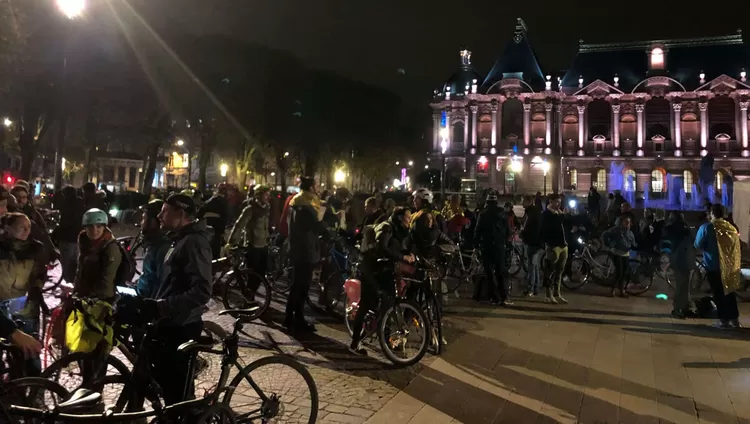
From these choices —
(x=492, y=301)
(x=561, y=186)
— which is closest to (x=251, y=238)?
(x=492, y=301)

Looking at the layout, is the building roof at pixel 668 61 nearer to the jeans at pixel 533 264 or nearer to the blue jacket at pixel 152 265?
the jeans at pixel 533 264

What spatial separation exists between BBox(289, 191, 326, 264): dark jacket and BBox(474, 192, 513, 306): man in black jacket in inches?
134

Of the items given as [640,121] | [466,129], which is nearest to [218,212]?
[466,129]

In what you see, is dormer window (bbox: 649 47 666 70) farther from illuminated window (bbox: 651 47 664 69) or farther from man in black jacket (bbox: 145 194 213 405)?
man in black jacket (bbox: 145 194 213 405)

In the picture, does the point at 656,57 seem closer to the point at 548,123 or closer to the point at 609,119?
the point at 609,119

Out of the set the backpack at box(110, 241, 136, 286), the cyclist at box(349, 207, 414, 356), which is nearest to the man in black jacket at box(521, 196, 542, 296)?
the cyclist at box(349, 207, 414, 356)

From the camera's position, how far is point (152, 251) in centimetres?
521

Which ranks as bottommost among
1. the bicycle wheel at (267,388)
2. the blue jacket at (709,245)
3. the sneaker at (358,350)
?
the sneaker at (358,350)

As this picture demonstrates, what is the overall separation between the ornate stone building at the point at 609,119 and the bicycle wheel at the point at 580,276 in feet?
147

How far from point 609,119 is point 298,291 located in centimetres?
5981

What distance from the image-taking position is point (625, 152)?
58.4 metres

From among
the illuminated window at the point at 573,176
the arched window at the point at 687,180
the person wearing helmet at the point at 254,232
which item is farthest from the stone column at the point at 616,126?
the person wearing helmet at the point at 254,232

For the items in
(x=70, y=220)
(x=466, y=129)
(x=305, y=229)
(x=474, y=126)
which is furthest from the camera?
(x=466, y=129)

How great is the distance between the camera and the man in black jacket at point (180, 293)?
3.70m
